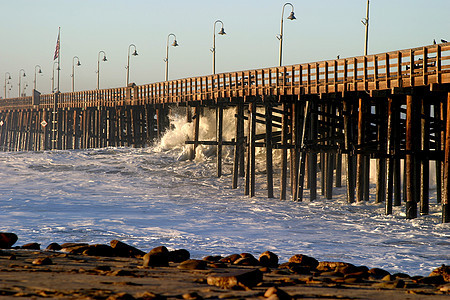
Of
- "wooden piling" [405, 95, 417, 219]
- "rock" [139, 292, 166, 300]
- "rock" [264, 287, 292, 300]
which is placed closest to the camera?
"rock" [139, 292, 166, 300]

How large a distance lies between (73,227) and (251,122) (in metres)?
10.2

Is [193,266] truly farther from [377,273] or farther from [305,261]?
[377,273]

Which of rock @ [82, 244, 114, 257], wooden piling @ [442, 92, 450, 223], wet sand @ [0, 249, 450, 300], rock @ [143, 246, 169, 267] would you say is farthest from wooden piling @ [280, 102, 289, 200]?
rock @ [143, 246, 169, 267]

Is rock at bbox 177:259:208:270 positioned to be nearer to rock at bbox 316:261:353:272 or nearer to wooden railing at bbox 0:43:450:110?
rock at bbox 316:261:353:272

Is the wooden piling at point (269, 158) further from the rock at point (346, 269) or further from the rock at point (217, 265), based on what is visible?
the rock at point (217, 265)

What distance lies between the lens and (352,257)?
12.9 m

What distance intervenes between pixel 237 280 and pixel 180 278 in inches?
39.3

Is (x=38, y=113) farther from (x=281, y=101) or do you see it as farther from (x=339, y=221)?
(x=339, y=221)

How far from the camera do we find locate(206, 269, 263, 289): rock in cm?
727

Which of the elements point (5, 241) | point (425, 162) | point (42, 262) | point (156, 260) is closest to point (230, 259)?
point (156, 260)

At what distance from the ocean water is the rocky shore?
260 centimetres

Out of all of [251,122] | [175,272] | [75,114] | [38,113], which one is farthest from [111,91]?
[175,272]

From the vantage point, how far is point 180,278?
8.02 m

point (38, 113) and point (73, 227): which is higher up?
point (38, 113)
